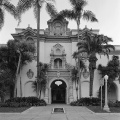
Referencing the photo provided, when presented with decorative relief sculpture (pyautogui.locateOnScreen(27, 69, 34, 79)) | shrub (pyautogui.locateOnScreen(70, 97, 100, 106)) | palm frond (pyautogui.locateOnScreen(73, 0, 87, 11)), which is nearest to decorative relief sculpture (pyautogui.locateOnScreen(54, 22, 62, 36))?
palm frond (pyautogui.locateOnScreen(73, 0, 87, 11))

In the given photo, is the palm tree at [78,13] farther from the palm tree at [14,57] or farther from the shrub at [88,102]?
the shrub at [88,102]

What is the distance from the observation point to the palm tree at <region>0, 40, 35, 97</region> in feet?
104

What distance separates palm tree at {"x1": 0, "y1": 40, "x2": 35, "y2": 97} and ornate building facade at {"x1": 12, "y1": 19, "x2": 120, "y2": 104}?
1927 mm

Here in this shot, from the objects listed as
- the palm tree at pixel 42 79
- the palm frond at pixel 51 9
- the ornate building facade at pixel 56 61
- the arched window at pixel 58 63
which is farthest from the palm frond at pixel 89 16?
the palm tree at pixel 42 79

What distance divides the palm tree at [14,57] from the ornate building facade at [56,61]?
193cm

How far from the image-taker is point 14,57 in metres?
32.9

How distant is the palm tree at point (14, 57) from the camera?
3164 centimetres

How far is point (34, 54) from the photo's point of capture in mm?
36281

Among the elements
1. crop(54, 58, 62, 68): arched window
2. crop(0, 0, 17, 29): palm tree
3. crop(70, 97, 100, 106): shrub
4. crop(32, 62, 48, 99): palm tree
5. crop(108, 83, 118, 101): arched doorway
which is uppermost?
crop(0, 0, 17, 29): palm tree

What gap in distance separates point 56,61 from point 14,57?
724cm

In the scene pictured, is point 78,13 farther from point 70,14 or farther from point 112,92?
point 112,92

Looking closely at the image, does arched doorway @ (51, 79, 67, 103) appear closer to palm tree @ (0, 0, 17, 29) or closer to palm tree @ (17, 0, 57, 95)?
palm tree @ (17, 0, 57, 95)

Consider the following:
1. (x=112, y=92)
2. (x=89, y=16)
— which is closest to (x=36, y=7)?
(x=89, y=16)

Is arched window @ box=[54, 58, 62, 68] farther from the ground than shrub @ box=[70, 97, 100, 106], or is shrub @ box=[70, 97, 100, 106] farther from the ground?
arched window @ box=[54, 58, 62, 68]
